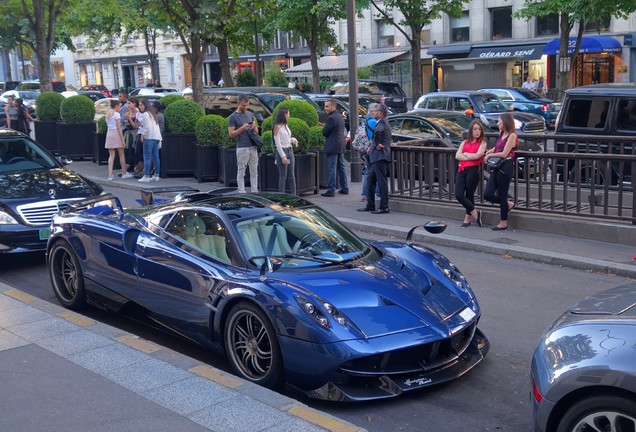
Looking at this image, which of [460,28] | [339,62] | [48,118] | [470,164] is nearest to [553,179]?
[470,164]

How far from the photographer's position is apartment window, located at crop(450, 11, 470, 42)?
45.8m

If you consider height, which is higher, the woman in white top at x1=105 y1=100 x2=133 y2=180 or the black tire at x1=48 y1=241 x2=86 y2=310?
the woman in white top at x1=105 y1=100 x2=133 y2=180

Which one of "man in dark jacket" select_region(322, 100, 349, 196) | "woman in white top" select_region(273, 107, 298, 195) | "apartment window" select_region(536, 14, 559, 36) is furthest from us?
"apartment window" select_region(536, 14, 559, 36)

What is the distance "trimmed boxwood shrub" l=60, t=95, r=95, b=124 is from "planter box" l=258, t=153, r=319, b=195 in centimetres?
793

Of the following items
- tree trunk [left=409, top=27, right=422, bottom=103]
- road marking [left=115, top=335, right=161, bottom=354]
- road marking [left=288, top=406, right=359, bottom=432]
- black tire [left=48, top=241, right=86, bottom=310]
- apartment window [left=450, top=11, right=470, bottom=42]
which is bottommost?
road marking [left=288, top=406, right=359, bottom=432]

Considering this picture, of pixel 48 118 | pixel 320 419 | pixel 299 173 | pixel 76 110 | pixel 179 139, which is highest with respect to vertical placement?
pixel 76 110

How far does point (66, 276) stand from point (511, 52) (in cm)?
3755

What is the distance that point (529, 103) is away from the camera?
1121 inches

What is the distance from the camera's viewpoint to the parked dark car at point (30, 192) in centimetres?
961

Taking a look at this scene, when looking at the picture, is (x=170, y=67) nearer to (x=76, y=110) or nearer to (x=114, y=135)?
(x=76, y=110)

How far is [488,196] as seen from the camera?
452 inches

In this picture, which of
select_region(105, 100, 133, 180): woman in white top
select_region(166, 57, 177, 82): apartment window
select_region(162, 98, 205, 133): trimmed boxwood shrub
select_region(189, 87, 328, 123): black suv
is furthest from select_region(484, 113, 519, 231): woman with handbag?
select_region(166, 57, 177, 82): apartment window

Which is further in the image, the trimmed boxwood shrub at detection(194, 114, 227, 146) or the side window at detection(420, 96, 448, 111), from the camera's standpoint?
the side window at detection(420, 96, 448, 111)

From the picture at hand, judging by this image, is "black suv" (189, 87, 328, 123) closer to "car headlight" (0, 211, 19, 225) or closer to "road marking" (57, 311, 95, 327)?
"car headlight" (0, 211, 19, 225)
